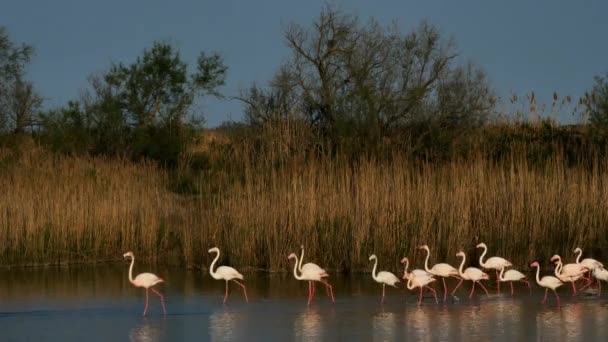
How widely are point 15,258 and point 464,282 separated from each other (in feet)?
22.8

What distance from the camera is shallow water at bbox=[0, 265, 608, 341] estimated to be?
9.92 meters

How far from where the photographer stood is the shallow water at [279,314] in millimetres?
9922

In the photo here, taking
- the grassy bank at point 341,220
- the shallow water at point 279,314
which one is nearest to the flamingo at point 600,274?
the shallow water at point 279,314

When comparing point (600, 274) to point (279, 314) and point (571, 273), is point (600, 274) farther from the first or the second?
point (279, 314)

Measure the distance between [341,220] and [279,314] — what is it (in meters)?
3.63

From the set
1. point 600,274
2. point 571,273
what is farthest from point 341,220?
point 600,274

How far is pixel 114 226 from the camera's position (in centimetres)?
1653

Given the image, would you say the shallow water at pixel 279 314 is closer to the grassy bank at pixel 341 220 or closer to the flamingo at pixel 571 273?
the flamingo at pixel 571 273

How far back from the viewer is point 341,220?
14617 millimetres

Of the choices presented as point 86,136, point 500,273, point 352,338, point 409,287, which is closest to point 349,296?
point 409,287

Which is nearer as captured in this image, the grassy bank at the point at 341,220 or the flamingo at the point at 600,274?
the flamingo at the point at 600,274

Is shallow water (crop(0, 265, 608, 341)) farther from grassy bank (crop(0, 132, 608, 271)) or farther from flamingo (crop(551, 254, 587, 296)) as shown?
grassy bank (crop(0, 132, 608, 271))

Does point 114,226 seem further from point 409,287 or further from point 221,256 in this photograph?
point 409,287

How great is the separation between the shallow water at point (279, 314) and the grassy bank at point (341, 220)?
80 cm
